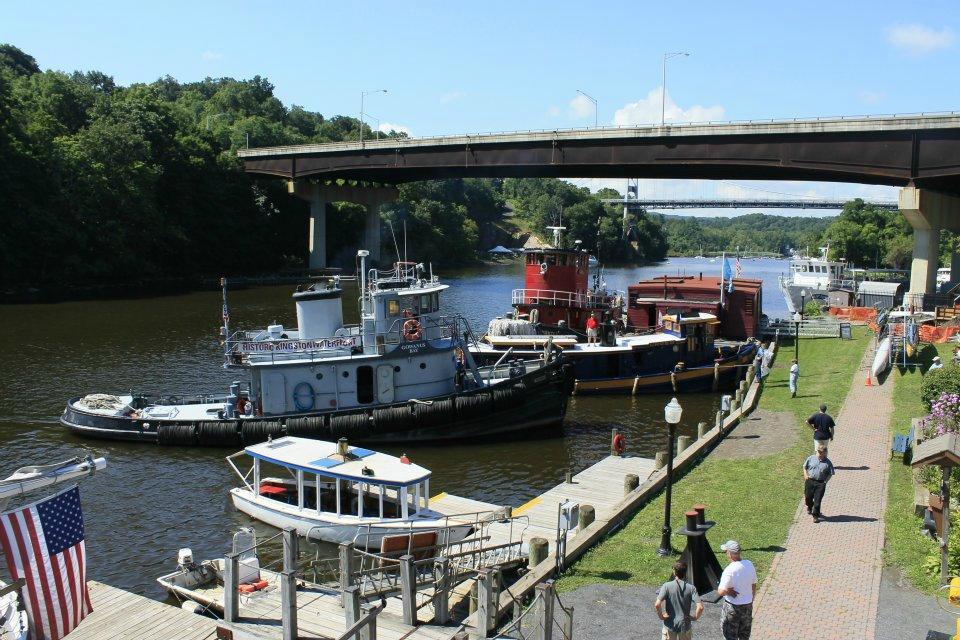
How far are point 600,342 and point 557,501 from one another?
1956 centimetres

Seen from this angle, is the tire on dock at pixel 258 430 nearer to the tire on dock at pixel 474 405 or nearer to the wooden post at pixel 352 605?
the tire on dock at pixel 474 405

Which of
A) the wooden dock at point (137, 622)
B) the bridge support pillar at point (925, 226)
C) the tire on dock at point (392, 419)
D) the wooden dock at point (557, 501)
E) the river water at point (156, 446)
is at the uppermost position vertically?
the bridge support pillar at point (925, 226)

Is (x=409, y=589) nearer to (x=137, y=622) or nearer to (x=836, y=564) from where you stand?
(x=137, y=622)

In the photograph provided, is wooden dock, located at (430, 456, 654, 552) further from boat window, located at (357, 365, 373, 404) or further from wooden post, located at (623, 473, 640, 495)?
boat window, located at (357, 365, 373, 404)

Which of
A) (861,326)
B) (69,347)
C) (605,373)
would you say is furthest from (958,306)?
(69,347)

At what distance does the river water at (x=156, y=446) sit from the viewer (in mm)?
20328

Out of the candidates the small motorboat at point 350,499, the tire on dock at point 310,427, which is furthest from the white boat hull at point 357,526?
the tire on dock at point 310,427

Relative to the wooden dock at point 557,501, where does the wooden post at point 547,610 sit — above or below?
above

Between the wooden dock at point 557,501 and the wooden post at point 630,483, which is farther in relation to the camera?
the wooden post at point 630,483

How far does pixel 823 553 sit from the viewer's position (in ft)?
49.2

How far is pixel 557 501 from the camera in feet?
64.7

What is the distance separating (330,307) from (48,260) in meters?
51.7

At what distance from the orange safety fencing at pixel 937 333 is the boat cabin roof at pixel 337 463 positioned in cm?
2746

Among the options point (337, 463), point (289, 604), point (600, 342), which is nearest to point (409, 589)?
point (289, 604)
